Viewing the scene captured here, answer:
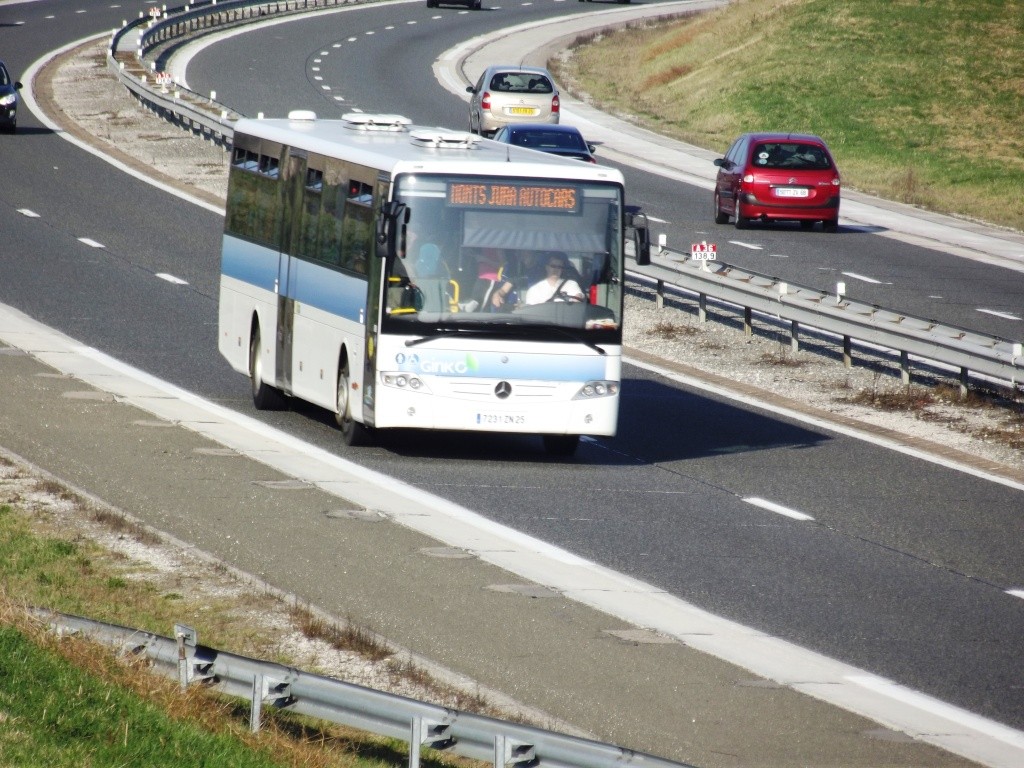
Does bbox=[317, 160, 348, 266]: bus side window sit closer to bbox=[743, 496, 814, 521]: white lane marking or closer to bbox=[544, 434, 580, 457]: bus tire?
bbox=[544, 434, 580, 457]: bus tire

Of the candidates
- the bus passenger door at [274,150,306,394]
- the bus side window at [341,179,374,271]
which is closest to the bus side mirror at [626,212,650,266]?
the bus side window at [341,179,374,271]

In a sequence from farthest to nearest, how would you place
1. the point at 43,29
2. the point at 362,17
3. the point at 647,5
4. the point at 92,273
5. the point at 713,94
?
the point at 647,5
the point at 362,17
the point at 43,29
the point at 713,94
the point at 92,273

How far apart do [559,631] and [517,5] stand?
81195mm

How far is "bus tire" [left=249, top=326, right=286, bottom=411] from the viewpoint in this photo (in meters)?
18.4

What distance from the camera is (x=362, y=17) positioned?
8019 cm

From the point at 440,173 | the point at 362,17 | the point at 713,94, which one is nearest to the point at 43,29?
the point at 362,17

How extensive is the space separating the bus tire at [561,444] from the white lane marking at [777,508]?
2.35 metres

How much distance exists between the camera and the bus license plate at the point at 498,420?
51.6ft

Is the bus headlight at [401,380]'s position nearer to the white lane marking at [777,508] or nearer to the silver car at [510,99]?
the white lane marking at [777,508]

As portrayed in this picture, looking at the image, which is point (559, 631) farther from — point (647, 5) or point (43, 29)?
point (647, 5)

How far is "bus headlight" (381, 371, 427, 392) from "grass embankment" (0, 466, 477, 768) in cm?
498

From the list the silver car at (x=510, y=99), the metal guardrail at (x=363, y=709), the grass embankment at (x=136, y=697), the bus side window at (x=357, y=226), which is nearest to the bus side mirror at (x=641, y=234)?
the bus side window at (x=357, y=226)

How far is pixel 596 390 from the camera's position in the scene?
15914mm

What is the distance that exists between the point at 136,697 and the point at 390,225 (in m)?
8.28
